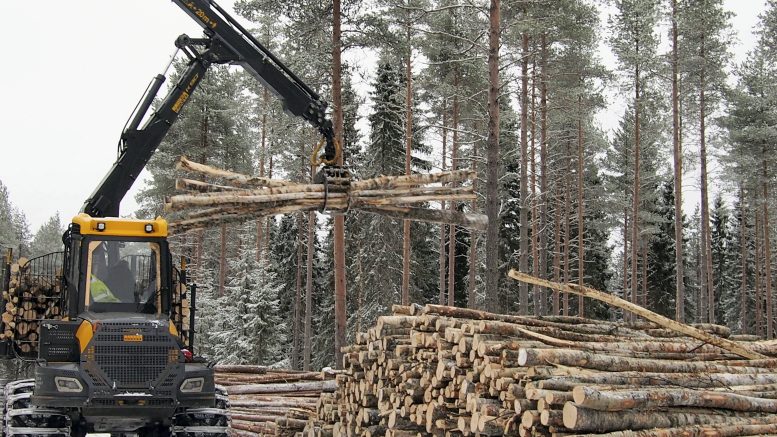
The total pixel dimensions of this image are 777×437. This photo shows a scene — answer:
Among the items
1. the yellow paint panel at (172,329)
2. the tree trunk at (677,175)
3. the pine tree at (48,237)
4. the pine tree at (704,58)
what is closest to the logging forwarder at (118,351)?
the yellow paint panel at (172,329)

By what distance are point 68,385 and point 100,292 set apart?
131 centimetres

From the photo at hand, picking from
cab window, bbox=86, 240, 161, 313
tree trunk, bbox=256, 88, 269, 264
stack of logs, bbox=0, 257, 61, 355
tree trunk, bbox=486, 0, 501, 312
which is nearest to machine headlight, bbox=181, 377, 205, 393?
cab window, bbox=86, 240, 161, 313

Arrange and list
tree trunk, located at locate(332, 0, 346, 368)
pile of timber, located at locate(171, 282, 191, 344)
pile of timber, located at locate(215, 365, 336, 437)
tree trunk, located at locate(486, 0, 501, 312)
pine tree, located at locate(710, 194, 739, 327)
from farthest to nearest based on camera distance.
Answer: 1. pine tree, located at locate(710, 194, 739, 327)
2. tree trunk, located at locate(332, 0, 346, 368)
3. tree trunk, located at locate(486, 0, 501, 312)
4. pile of timber, located at locate(215, 365, 336, 437)
5. pile of timber, located at locate(171, 282, 191, 344)

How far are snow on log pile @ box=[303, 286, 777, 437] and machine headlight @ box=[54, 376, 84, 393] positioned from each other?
3279 mm

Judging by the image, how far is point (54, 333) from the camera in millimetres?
9578

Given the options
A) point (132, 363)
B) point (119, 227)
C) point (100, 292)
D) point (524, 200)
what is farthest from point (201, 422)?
point (524, 200)

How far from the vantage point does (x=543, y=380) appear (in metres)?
6.90

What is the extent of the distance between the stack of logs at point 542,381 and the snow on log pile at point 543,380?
0.01 metres

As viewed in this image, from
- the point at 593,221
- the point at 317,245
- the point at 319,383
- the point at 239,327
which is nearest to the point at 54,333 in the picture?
the point at 319,383

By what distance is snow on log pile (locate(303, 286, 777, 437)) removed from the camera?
6.48 metres

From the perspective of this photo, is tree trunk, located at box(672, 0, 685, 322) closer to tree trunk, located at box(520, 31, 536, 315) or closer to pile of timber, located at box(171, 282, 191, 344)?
tree trunk, located at box(520, 31, 536, 315)

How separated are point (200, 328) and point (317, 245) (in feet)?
23.0

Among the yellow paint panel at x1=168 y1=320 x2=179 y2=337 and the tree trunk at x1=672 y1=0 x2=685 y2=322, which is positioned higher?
the tree trunk at x1=672 y1=0 x2=685 y2=322

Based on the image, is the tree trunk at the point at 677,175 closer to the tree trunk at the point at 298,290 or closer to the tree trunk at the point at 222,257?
the tree trunk at the point at 298,290
